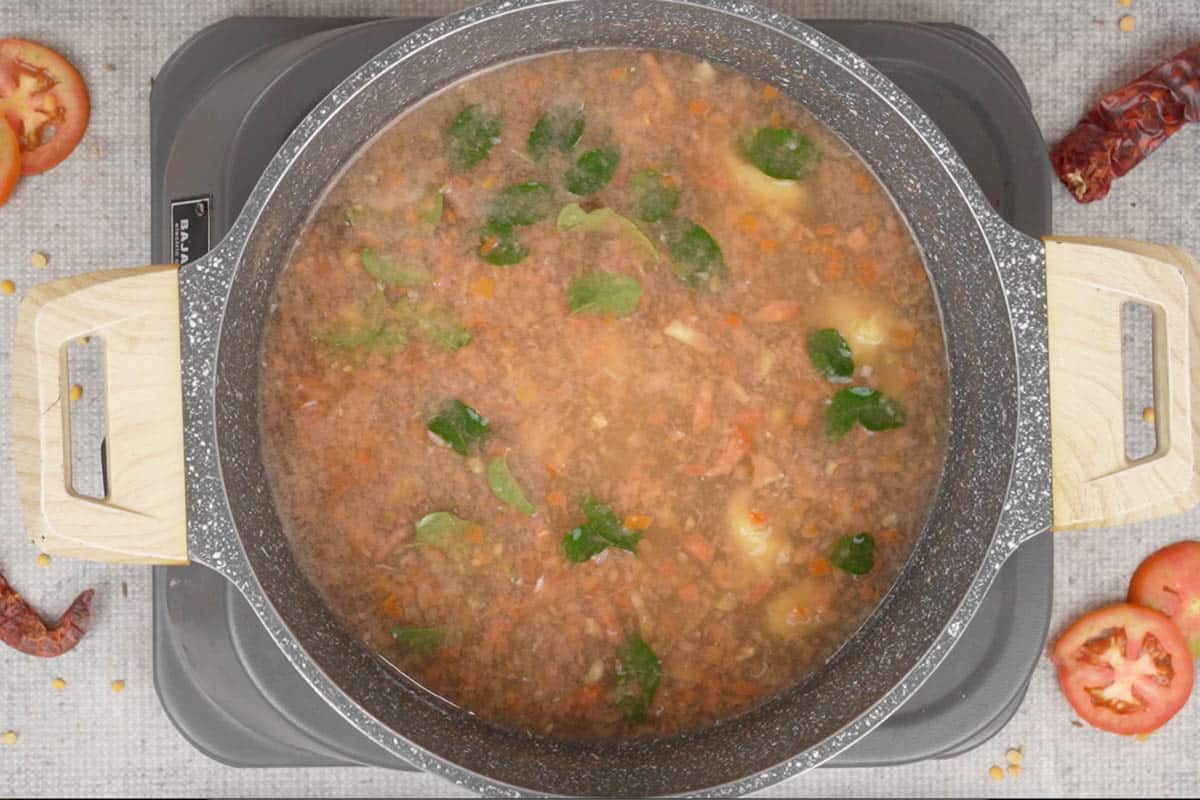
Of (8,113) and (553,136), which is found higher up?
(8,113)

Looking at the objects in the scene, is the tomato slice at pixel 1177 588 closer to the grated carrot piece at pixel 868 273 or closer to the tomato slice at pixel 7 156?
the grated carrot piece at pixel 868 273

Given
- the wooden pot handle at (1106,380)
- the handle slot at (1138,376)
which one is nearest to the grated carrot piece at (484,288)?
the wooden pot handle at (1106,380)

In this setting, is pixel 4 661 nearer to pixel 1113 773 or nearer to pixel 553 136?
pixel 553 136

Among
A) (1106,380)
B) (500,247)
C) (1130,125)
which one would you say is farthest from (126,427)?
(1130,125)

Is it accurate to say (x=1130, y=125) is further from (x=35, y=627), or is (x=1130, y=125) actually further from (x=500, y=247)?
(x=35, y=627)

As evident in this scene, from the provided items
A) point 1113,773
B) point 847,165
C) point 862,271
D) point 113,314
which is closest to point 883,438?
point 862,271

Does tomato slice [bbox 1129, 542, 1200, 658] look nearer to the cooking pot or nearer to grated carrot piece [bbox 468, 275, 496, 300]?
the cooking pot

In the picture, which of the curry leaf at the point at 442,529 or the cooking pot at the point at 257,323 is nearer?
the cooking pot at the point at 257,323
